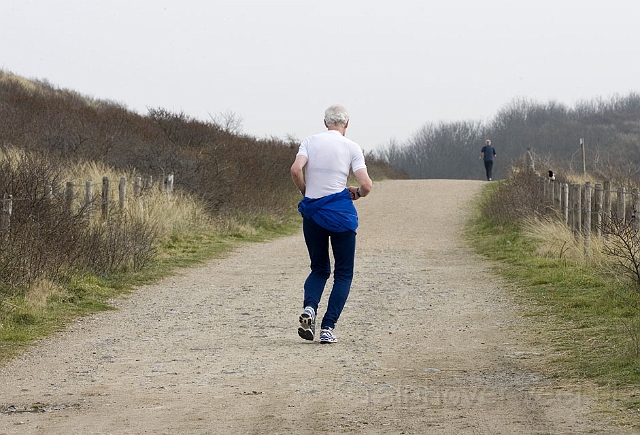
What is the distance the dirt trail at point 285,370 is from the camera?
6.00 metres

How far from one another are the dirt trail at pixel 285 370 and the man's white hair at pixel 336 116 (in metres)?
1.84

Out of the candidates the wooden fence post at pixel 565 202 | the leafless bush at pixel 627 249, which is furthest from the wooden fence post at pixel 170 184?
the leafless bush at pixel 627 249

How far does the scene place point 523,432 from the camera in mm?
5664

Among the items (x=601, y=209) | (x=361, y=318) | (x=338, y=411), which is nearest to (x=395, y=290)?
(x=361, y=318)

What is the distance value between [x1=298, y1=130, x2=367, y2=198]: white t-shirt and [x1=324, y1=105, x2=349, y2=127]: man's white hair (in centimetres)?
14

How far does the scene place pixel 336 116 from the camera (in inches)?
354

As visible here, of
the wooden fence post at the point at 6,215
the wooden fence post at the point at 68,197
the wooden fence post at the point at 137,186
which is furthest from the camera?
the wooden fence post at the point at 137,186

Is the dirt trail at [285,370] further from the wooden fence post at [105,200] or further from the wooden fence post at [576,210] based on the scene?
the wooden fence post at [576,210]

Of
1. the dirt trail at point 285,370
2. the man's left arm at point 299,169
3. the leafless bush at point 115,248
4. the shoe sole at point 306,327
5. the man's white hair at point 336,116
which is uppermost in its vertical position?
the man's white hair at point 336,116

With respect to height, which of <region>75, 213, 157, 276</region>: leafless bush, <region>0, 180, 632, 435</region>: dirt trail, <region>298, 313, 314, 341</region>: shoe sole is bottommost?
<region>0, 180, 632, 435</region>: dirt trail

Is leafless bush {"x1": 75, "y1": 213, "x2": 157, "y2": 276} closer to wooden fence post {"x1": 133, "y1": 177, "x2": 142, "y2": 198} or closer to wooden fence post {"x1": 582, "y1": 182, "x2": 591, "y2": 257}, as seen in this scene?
wooden fence post {"x1": 133, "y1": 177, "x2": 142, "y2": 198}

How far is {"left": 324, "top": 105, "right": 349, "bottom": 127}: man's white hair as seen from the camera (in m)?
8.99

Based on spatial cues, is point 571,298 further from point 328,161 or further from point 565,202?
point 565,202

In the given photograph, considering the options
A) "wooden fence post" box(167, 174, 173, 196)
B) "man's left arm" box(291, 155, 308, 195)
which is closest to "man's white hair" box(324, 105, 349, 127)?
"man's left arm" box(291, 155, 308, 195)
